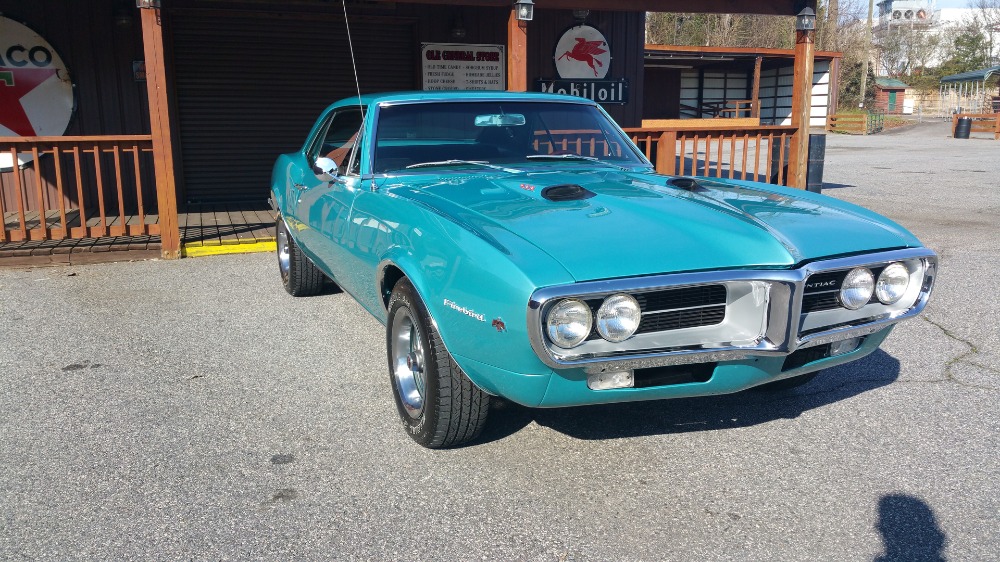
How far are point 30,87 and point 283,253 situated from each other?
5.60 metres

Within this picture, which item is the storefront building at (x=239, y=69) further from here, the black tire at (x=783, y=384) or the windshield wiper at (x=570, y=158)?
the black tire at (x=783, y=384)

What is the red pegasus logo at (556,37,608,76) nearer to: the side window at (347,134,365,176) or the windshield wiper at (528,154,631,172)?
the windshield wiper at (528,154,631,172)

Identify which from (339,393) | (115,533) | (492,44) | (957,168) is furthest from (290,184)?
(957,168)

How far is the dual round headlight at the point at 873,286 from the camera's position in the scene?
323cm

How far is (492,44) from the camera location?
464 inches

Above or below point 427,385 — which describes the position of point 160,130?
above

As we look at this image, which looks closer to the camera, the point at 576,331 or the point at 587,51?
the point at 576,331

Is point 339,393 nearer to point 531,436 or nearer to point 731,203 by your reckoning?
point 531,436

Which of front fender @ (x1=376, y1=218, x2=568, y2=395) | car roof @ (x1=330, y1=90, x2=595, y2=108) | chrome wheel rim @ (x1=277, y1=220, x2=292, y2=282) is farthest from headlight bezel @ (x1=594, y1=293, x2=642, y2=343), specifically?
chrome wheel rim @ (x1=277, y1=220, x2=292, y2=282)

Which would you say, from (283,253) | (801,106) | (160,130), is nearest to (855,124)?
(801,106)

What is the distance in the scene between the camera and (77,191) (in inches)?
347

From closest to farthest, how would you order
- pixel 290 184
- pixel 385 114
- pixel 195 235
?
pixel 385 114
pixel 290 184
pixel 195 235

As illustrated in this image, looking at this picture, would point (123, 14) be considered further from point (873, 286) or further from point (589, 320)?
point (873, 286)

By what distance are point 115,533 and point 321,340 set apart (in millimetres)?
2392
